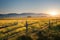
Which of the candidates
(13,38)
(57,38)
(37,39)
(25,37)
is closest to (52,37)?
(57,38)

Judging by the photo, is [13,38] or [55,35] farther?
[55,35]

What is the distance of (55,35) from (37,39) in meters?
1.76

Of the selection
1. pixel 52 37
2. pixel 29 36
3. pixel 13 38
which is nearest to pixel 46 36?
pixel 52 37

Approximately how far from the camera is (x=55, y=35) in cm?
1446

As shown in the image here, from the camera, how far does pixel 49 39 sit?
13.6 meters

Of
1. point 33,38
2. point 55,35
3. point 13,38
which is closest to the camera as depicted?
point 13,38

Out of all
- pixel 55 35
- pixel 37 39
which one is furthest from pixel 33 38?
pixel 55 35

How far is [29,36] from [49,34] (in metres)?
2.31

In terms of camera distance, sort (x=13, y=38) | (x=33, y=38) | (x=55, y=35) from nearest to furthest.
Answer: (x=13, y=38), (x=33, y=38), (x=55, y=35)

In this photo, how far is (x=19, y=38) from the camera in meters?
12.9

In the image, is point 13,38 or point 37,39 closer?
point 13,38

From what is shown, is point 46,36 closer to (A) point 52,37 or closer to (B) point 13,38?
(A) point 52,37

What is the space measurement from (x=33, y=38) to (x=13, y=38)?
5.46 ft

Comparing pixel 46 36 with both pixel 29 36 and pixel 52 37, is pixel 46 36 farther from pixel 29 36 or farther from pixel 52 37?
pixel 29 36
